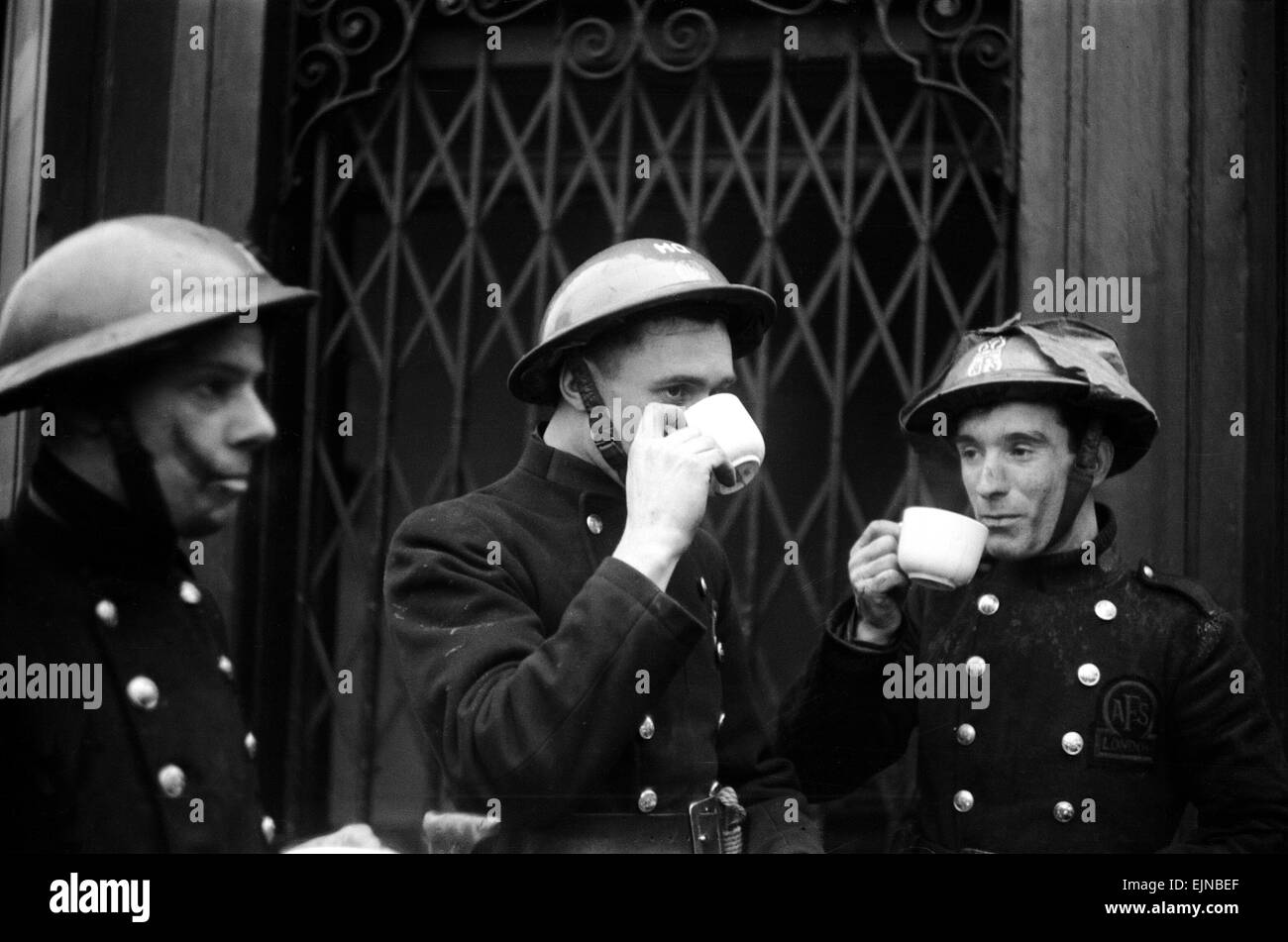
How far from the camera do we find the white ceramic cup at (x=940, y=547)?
316 cm

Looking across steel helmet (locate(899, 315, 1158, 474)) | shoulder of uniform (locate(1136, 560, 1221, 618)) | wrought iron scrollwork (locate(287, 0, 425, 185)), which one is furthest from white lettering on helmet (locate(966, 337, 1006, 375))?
wrought iron scrollwork (locate(287, 0, 425, 185))

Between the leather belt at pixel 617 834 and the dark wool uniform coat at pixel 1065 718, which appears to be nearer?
the leather belt at pixel 617 834

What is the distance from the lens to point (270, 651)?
3.71m

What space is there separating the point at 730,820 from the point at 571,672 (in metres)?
0.54

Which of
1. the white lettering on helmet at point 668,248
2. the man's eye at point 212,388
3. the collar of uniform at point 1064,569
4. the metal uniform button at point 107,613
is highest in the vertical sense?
the white lettering on helmet at point 668,248

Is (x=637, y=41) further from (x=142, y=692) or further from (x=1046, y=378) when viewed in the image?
(x=142, y=692)

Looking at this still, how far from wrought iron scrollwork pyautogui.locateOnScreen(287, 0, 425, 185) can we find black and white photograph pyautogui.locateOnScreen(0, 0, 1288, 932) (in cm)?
1

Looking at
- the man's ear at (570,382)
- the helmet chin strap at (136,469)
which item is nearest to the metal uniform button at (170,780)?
the helmet chin strap at (136,469)

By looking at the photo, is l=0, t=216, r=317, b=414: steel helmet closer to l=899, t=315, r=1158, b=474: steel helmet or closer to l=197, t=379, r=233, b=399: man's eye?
l=197, t=379, r=233, b=399: man's eye

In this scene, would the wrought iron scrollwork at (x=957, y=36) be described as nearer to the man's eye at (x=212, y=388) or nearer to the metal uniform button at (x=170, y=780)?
the man's eye at (x=212, y=388)

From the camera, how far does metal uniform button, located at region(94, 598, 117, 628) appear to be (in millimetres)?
2908

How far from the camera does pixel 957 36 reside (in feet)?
12.5

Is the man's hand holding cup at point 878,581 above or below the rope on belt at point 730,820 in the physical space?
above

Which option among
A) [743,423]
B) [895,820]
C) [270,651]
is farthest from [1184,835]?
[270,651]
